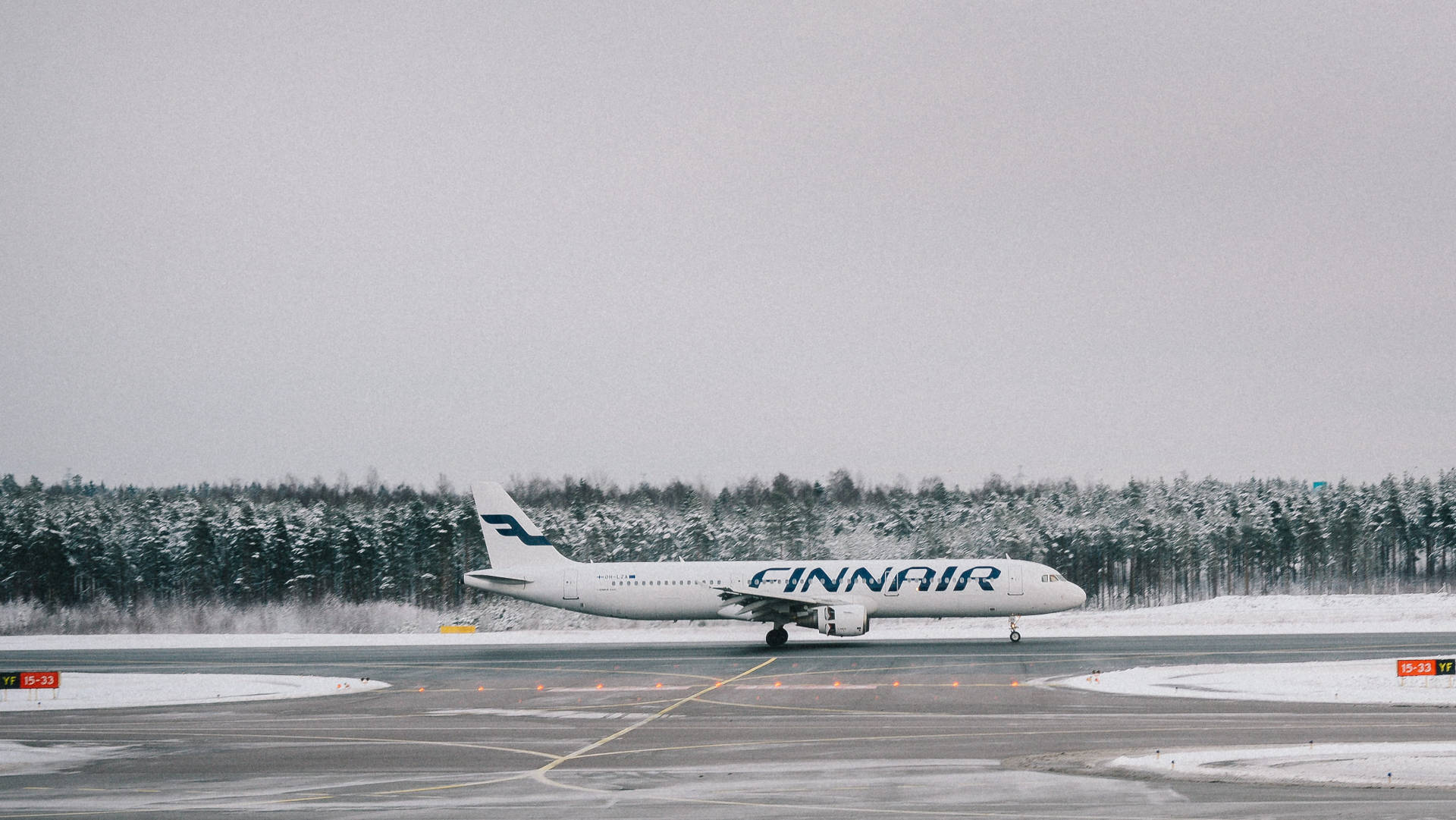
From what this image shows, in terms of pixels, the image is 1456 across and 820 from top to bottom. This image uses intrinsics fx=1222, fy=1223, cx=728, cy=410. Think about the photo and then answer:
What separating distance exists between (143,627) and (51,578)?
3256 cm

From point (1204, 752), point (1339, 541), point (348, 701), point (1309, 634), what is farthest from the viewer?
point (1339, 541)

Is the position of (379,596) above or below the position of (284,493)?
below

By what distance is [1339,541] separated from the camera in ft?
401

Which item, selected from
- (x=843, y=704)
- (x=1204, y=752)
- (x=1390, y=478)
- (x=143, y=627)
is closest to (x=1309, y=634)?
(x=843, y=704)

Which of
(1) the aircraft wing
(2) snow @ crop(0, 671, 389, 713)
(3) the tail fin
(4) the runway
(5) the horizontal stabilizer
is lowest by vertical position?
(2) snow @ crop(0, 671, 389, 713)

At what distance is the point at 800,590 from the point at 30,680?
27437 mm

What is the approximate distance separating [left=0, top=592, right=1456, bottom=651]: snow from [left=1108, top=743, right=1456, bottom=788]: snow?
102 ft

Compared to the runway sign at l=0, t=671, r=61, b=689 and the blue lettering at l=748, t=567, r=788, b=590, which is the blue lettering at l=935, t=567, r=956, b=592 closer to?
the blue lettering at l=748, t=567, r=788, b=590

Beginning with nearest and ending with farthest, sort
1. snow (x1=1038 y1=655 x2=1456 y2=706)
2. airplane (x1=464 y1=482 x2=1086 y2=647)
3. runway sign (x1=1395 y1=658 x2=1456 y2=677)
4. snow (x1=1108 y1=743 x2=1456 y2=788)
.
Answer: snow (x1=1108 y1=743 x2=1456 y2=788), snow (x1=1038 y1=655 x2=1456 y2=706), runway sign (x1=1395 y1=658 x2=1456 y2=677), airplane (x1=464 y1=482 x2=1086 y2=647)

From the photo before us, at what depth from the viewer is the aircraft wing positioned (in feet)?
157

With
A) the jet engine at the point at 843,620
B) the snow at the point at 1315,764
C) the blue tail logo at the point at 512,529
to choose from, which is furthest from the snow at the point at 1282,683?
the blue tail logo at the point at 512,529

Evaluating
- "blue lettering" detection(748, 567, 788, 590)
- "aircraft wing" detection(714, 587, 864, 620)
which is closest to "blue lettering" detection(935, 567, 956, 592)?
"aircraft wing" detection(714, 587, 864, 620)

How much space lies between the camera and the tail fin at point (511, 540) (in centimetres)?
5369

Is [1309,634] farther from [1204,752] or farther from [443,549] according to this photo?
[443,549]
